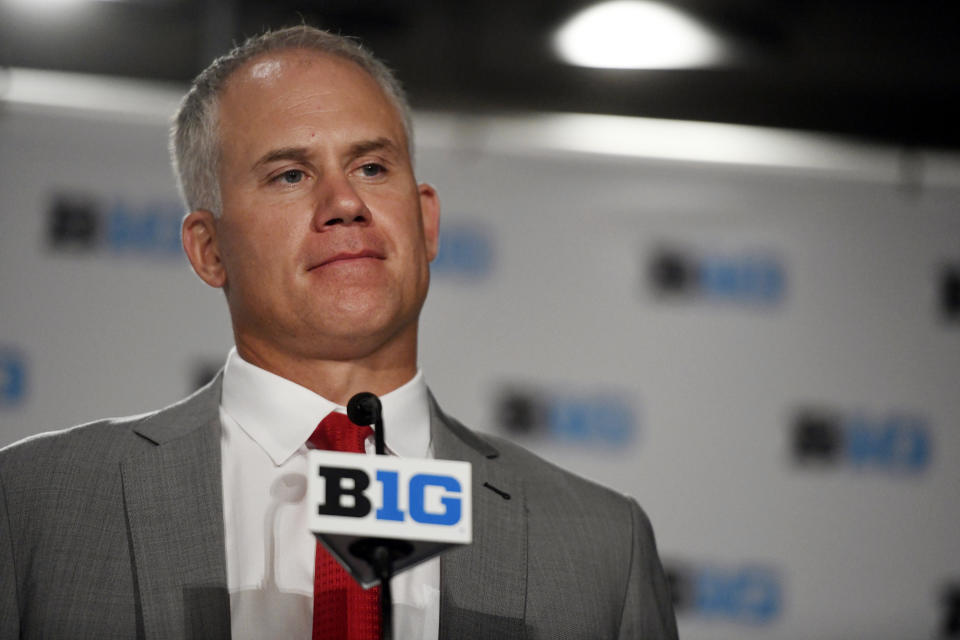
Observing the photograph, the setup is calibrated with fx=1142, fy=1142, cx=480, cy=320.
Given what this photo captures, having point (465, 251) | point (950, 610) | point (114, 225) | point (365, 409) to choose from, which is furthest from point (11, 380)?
point (950, 610)

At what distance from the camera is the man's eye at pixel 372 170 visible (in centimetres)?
186

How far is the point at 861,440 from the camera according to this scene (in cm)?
385

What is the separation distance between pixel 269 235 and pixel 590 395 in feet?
6.92

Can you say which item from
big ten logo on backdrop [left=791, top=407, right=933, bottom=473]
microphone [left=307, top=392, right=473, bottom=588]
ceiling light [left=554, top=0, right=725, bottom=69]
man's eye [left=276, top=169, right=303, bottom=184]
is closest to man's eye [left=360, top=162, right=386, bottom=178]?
man's eye [left=276, top=169, right=303, bottom=184]

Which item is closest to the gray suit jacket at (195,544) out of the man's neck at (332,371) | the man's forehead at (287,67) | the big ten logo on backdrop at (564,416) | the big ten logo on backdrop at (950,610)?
the man's neck at (332,371)

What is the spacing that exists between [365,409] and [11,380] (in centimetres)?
249

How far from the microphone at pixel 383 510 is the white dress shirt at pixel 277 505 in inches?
17.5

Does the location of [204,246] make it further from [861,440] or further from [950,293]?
[950,293]

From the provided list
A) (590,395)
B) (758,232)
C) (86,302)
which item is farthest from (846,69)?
(86,302)

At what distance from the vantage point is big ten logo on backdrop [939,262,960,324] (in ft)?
13.1

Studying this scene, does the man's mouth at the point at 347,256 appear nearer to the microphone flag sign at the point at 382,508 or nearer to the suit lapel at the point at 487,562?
the suit lapel at the point at 487,562

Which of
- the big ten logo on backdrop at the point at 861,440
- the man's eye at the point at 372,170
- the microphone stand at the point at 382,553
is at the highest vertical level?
the man's eye at the point at 372,170

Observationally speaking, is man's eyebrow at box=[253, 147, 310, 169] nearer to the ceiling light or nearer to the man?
the man

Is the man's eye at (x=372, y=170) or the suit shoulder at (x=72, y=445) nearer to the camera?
the suit shoulder at (x=72, y=445)
